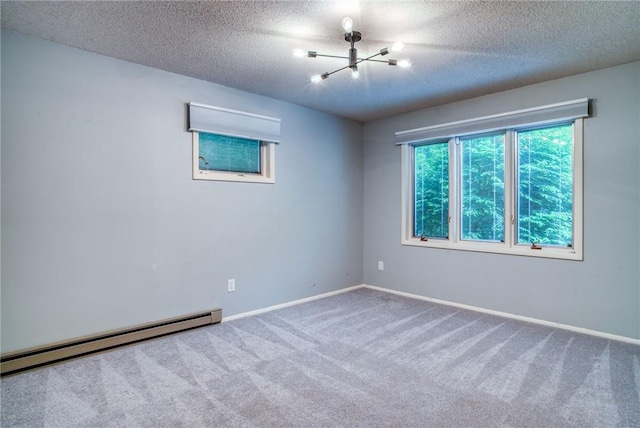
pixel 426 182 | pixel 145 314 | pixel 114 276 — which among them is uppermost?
pixel 426 182

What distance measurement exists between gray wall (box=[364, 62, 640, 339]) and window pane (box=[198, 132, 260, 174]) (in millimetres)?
2166

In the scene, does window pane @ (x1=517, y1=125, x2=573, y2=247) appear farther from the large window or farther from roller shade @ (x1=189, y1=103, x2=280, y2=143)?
roller shade @ (x1=189, y1=103, x2=280, y2=143)

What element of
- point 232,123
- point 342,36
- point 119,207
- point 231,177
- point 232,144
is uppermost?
point 342,36

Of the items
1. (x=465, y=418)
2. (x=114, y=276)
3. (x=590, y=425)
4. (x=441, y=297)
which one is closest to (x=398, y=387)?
(x=465, y=418)

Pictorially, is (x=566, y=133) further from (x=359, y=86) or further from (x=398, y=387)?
(x=398, y=387)

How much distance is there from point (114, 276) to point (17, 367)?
0.82m

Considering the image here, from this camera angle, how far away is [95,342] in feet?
8.57

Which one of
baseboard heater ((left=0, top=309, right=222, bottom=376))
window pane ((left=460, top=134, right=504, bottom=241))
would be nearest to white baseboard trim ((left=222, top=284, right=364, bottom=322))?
baseboard heater ((left=0, top=309, right=222, bottom=376))

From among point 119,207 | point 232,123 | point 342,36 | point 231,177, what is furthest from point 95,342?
point 342,36

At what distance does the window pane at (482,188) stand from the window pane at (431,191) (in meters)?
0.21

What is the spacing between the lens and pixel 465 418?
183 centimetres

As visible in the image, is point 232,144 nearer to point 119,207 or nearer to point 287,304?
point 119,207

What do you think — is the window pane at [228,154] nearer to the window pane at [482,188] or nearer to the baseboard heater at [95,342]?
the baseboard heater at [95,342]

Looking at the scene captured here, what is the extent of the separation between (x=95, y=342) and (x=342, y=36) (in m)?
3.02
